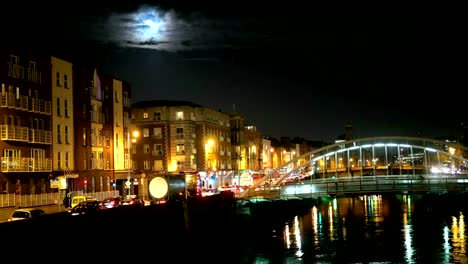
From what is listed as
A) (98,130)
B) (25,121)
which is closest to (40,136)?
(25,121)

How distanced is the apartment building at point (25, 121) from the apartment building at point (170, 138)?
43.4 m

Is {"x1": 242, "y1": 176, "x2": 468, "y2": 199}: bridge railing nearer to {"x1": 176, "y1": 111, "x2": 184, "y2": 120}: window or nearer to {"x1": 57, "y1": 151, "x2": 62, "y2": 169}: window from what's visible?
{"x1": 57, "y1": 151, "x2": 62, "y2": 169}: window

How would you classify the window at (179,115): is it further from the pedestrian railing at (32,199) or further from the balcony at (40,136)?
the balcony at (40,136)

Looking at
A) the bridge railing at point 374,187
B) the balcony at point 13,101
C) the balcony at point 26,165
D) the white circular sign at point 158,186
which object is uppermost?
the balcony at point 13,101

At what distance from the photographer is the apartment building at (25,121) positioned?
6219 cm

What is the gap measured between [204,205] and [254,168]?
374 feet

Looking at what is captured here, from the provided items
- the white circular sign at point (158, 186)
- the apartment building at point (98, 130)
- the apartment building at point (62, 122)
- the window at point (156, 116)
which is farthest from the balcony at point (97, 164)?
the window at point (156, 116)

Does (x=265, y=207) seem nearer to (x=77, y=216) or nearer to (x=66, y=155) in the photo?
(x=66, y=155)

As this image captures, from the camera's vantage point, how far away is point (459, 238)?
200ft

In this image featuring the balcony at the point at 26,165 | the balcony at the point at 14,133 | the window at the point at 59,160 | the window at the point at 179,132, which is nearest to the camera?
the balcony at the point at 14,133

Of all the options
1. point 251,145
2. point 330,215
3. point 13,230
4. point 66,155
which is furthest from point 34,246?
point 251,145

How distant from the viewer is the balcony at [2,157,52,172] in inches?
2439

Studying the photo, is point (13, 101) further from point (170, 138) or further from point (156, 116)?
point (170, 138)

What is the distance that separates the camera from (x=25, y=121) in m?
65.8
